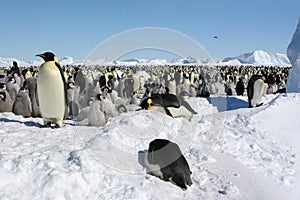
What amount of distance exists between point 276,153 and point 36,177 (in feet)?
11.9

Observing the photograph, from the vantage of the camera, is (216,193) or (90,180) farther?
(216,193)

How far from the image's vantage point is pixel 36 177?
3215 millimetres

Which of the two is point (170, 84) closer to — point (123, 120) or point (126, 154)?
point (123, 120)

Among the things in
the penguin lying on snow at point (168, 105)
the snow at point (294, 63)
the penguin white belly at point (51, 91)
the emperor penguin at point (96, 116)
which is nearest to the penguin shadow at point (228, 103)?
the snow at point (294, 63)

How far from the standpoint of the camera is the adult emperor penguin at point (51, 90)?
17.2 ft

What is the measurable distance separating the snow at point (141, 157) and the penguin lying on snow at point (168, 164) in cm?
9

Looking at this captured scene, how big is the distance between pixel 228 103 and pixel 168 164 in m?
7.57

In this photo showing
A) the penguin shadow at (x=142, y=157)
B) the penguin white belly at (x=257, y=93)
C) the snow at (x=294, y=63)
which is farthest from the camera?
the snow at (x=294, y=63)

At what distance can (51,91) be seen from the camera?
17.5ft

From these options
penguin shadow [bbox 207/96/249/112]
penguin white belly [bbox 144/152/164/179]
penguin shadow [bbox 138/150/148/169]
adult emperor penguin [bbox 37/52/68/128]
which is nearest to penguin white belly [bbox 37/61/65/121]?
adult emperor penguin [bbox 37/52/68/128]

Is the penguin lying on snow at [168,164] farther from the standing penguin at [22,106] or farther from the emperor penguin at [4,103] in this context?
the emperor penguin at [4,103]

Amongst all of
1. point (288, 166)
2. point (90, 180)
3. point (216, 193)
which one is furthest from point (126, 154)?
point (288, 166)

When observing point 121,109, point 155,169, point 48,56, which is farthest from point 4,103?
point 155,169

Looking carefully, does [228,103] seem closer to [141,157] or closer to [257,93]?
[257,93]
